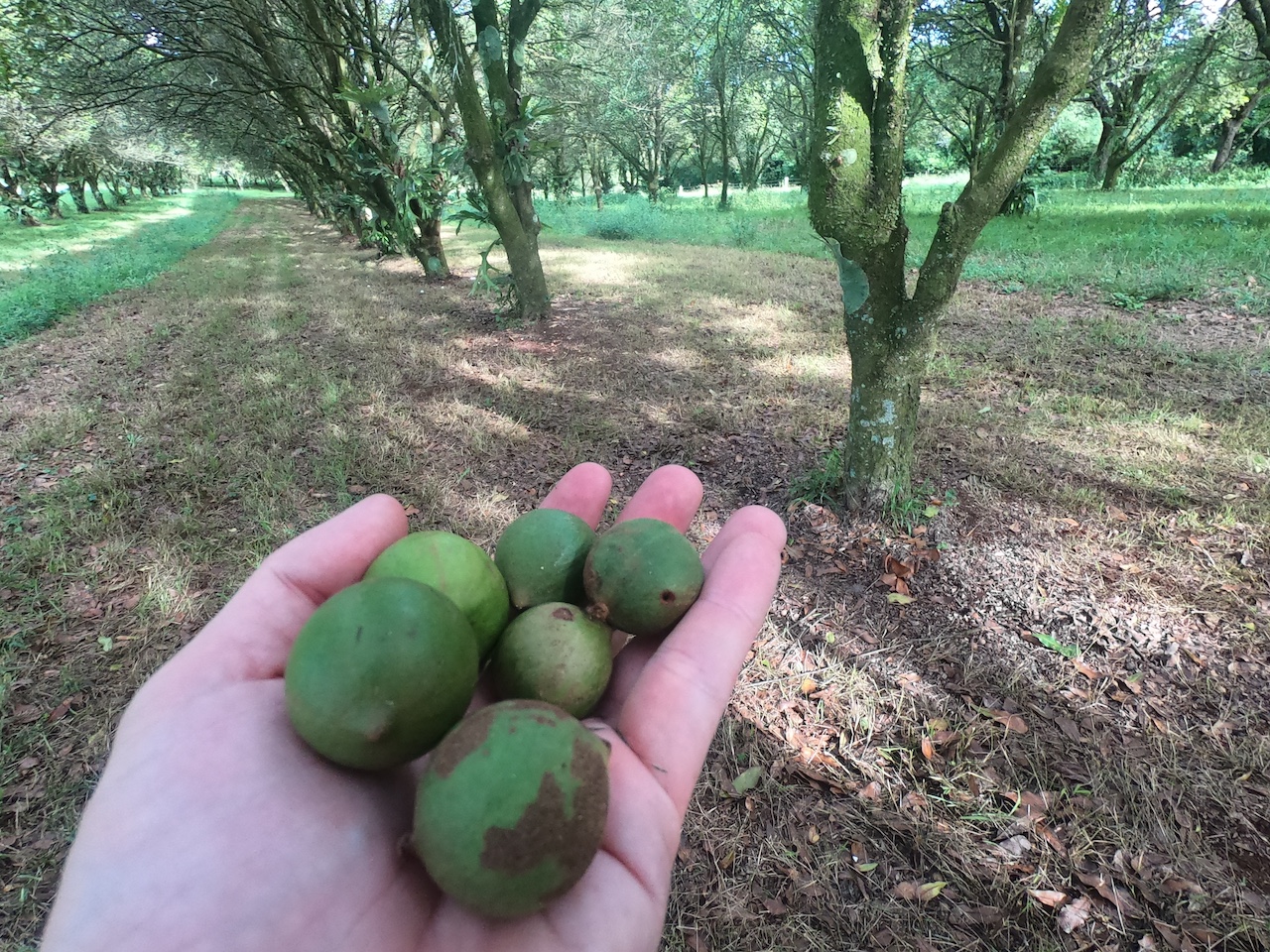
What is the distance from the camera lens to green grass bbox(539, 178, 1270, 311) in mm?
9062

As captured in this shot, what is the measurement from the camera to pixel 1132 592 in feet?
11.7

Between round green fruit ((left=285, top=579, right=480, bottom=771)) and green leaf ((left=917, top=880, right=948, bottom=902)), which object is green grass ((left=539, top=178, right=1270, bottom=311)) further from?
round green fruit ((left=285, top=579, right=480, bottom=771))

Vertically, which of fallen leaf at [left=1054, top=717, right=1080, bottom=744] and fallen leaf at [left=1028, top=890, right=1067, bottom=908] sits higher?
fallen leaf at [left=1054, top=717, right=1080, bottom=744]

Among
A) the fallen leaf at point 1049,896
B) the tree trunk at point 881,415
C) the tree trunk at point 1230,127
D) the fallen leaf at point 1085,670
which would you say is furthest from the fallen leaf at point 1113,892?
the tree trunk at point 1230,127

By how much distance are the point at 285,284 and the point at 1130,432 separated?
14652 mm

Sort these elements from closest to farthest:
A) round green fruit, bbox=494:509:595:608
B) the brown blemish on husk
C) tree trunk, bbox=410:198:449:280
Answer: the brown blemish on husk → round green fruit, bbox=494:509:595:608 → tree trunk, bbox=410:198:449:280

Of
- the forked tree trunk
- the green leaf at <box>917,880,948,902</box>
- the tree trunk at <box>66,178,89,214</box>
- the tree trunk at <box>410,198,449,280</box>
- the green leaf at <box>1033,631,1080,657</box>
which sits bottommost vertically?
the green leaf at <box>917,880,948,902</box>

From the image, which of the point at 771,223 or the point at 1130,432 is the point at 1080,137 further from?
the point at 1130,432

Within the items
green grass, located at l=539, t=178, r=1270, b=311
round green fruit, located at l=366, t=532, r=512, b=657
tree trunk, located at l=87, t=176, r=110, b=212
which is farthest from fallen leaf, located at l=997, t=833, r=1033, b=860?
tree trunk, located at l=87, t=176, r=110, b=212

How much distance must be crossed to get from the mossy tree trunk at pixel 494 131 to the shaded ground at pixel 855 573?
1854mm

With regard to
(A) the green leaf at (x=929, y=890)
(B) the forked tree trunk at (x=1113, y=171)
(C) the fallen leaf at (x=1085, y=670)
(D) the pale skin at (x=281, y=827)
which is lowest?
(A) the green leaf at (x=929, y=890)

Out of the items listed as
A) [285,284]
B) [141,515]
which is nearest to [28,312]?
[285,284]

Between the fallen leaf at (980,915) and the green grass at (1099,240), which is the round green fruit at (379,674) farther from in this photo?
the green grass at (1099,240)

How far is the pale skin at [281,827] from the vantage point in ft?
4.92
